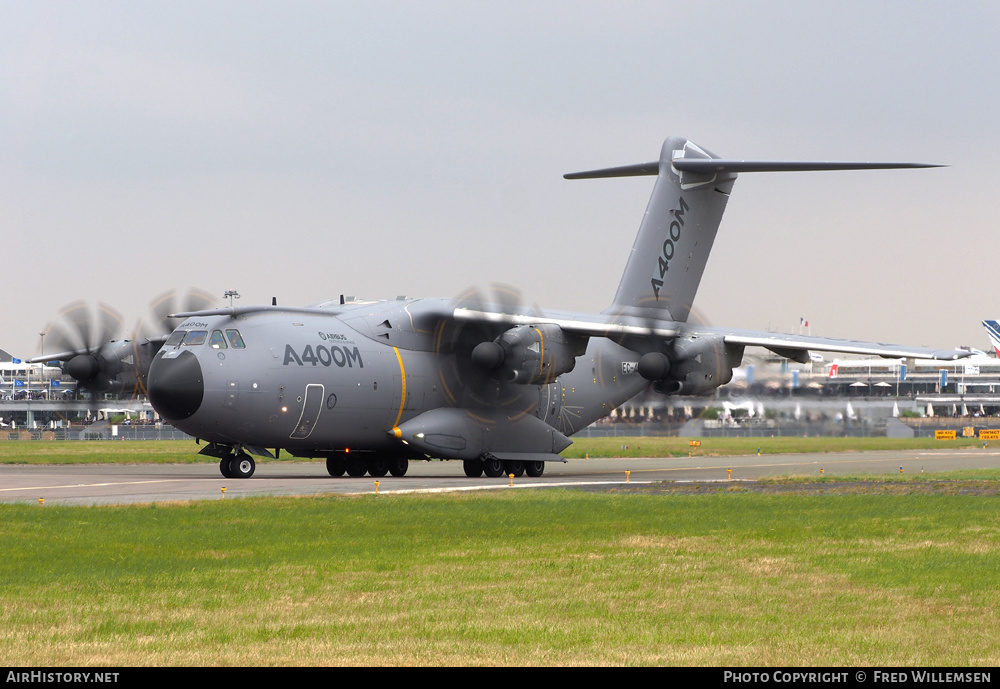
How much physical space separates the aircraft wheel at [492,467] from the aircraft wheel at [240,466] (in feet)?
21.3

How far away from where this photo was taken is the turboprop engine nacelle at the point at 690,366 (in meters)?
30.2

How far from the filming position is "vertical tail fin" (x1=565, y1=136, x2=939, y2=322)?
3472cm

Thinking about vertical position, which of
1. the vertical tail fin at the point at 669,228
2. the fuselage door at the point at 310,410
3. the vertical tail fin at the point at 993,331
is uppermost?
the vertical tail fin at the point at 669,228

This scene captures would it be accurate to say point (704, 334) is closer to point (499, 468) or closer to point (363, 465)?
point (499, 468)

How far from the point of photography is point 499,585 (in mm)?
11070

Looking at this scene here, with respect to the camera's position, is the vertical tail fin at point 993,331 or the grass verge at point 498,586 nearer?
the grass verge at point 498,586

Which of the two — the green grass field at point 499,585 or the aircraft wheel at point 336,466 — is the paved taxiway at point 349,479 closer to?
the aircraft wheel at point 336,466

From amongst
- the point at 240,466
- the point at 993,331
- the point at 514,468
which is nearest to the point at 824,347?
the point at 514,468

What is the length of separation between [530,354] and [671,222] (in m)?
7.74

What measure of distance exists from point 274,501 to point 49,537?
19.0 ft

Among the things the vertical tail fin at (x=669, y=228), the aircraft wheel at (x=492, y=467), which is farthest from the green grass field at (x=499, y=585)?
the vertical tail fin at (x=669, y=228)

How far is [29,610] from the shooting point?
31.8 feet

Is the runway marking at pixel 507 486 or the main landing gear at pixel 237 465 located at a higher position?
the runway marking at pixel 507 486

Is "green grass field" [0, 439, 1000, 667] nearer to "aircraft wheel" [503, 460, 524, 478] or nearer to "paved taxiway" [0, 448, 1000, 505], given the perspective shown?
"paved taxiway" [0, 448, 1000, 505]
